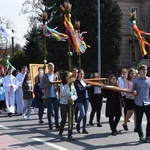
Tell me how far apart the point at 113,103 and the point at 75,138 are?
4.72ft

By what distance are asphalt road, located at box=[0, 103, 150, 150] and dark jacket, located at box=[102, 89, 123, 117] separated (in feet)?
2.02

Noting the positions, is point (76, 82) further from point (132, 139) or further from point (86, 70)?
point (86, 70)

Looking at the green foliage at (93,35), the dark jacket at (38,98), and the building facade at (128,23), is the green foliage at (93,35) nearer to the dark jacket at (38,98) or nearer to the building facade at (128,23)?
the building facade at (128,23)

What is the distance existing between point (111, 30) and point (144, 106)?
24765 millimetres

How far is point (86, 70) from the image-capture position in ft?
114

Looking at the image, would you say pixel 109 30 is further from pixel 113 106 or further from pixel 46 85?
pixel 113 106

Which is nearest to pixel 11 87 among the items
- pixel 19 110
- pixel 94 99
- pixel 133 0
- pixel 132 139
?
pixel 19 110

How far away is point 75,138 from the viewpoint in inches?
404

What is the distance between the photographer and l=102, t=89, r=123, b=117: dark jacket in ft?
35.0

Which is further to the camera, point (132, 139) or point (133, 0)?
point (133, 0)

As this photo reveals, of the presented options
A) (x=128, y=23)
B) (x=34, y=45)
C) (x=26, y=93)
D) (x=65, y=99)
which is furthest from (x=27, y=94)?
(x=34, y=45)

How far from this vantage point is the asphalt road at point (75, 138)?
29.9 ft

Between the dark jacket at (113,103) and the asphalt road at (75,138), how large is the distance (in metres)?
0.62

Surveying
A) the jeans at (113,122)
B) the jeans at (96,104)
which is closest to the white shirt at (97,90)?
the jeans at (96,104)
